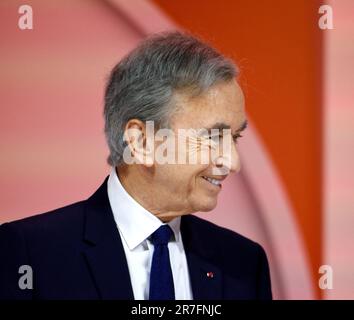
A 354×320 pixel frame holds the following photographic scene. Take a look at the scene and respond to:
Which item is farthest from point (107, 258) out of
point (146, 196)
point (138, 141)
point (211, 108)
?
point (211, 108)

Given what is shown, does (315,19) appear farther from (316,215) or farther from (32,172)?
(32,172)

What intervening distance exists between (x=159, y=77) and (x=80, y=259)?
468mm

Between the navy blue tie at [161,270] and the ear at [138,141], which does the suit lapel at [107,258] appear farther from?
the ear at [138,141]

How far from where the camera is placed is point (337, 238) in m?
2.10

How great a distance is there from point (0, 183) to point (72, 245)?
37 centimetres

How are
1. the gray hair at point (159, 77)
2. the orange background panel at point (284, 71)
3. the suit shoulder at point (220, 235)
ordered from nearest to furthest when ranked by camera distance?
the gray hair at point (159, 77)
the suit shoulder at point (220, 235)
the orange background panel at point (284, 71)

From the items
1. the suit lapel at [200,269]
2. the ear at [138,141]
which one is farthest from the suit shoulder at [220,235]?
the ear at [138,141]

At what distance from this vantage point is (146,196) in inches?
72.5

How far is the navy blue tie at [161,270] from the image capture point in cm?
181

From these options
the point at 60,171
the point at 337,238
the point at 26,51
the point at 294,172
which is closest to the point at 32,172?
the point at 60,171

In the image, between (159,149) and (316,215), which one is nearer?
(159,149)

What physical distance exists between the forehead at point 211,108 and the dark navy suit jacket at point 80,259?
A: 27 centimetres

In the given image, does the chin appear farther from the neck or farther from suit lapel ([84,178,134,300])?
suit lapel ([84,178,134,300])

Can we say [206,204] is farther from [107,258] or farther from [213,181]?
[107,258]
